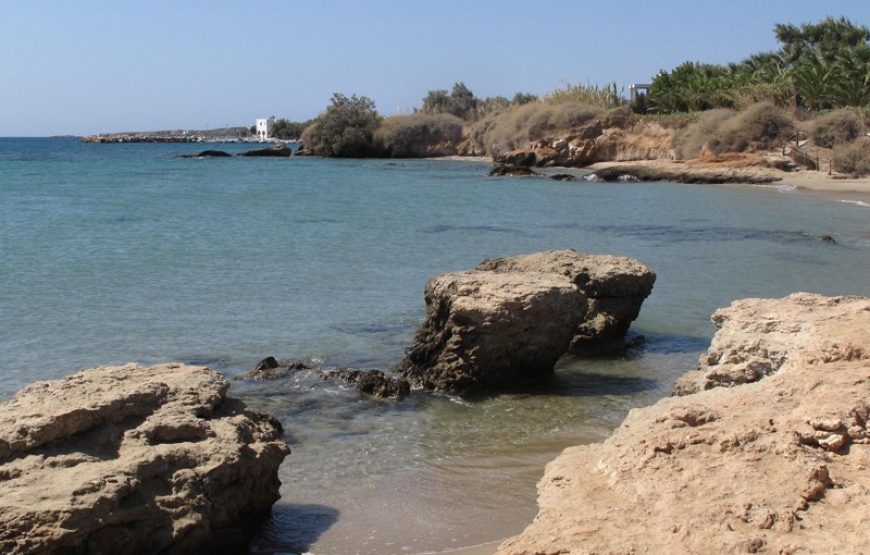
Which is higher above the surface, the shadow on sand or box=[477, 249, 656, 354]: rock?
box=[477, 249, 656, 354]: rock

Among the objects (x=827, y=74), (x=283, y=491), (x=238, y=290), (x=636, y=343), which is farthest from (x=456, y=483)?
(x=827, y=74)

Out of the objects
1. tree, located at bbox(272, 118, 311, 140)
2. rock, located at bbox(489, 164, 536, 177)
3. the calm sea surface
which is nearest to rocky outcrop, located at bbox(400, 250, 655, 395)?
the calm sea surface

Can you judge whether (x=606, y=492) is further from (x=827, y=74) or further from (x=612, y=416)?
(x=827, y=74)

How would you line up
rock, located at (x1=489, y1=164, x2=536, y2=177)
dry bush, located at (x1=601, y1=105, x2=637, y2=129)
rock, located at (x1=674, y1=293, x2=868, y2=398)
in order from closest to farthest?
rock, located at (x1=674, y1=293, x2=868, y2=398)
rock, located at (x1=489, y1=164, x2=536, y2=177)
dry bush, located at (x1=601, y1=105, x2=637, y2=129)

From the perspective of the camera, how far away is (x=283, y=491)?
6.62 m

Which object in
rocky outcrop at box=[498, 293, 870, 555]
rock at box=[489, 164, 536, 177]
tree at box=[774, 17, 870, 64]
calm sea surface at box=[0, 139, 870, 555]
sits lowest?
calm sea surface at box=[0, 139, 870, 555]

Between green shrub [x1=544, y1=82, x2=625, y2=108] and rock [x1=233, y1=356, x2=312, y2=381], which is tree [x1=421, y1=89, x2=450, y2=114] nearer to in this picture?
green shrub [x1=544, y1=82, x2=625, y2=108]

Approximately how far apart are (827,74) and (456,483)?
5318cm

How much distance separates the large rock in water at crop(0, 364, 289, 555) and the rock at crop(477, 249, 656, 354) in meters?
5.38

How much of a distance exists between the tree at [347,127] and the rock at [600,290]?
64.2 m

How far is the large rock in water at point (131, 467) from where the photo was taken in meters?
4.52

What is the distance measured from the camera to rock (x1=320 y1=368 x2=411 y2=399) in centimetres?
902

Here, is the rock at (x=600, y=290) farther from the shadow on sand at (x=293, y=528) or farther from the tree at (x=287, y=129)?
the tree at (x=287, y=129)

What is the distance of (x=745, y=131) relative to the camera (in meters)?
49.2
